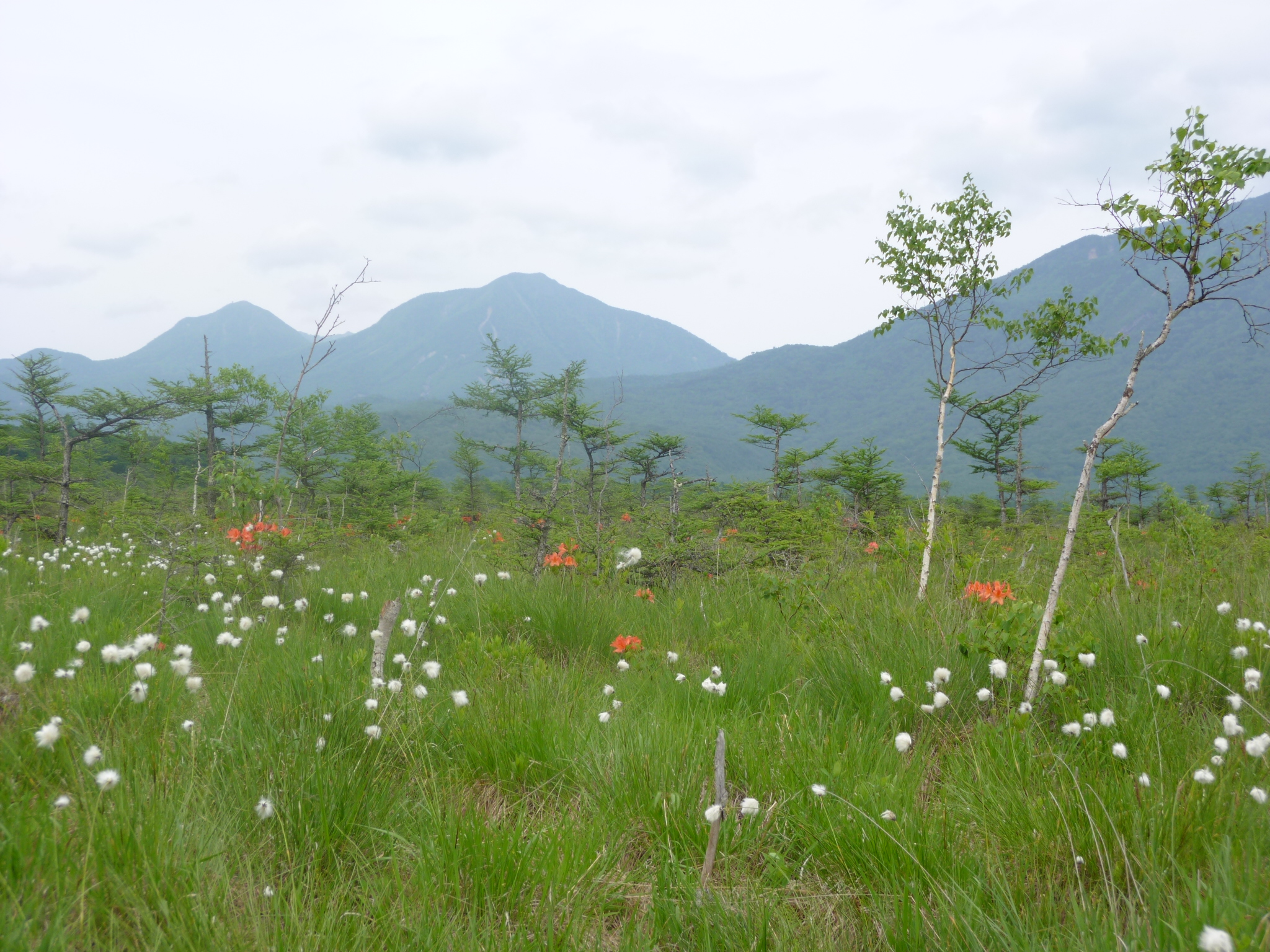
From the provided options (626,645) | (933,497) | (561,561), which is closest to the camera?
(626,645)

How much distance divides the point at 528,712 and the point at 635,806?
2.54ft

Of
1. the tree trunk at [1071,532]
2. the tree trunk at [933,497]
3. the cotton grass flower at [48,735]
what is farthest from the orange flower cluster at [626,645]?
the cotton grass flower at [48,735]

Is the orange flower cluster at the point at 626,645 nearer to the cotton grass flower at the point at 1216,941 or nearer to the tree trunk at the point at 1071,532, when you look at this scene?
the tree trunk at the point at 1071,532

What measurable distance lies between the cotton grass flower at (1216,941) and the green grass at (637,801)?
103 millimetres

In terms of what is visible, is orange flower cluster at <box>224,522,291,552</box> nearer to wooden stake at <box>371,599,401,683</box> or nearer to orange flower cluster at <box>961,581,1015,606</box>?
wooden stake at <box>371,599,401,683</box>

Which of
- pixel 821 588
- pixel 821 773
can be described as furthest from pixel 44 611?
pixel 821 588

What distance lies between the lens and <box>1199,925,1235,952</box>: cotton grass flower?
110 centimetres

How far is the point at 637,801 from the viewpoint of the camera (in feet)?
7.37

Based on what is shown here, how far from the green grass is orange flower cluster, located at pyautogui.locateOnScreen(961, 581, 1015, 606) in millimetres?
176

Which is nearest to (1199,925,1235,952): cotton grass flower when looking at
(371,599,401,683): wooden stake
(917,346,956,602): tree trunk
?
(371,599,401,683): wooden stake

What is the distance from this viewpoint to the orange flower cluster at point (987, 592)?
13.1 feet

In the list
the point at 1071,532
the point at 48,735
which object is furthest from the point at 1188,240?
the point at 48,735

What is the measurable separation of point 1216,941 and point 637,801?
1.58 meters

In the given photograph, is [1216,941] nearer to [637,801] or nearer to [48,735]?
[637,801]
